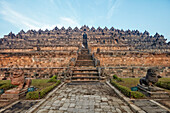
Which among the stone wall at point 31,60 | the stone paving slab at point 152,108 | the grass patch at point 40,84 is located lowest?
the stone paving slab at point 152,108

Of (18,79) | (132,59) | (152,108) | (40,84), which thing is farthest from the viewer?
(132,59)

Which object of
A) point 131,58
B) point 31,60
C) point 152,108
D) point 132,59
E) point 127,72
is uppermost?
point 131,58

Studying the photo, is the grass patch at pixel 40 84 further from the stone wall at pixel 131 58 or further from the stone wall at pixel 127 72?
the stone wall at pixel 131 58

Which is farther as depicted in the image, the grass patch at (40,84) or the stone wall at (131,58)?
the stone wall at (131,58)

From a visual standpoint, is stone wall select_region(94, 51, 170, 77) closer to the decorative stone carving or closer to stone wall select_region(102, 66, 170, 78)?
stone wall select_region(102, 66, 170, 78)

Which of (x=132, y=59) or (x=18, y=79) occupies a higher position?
(x=132, y=59)

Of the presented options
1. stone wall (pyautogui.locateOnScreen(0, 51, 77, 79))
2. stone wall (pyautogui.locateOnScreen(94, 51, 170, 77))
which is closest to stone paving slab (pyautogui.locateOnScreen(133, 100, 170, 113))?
stone wall (pyautogui.locateOnScreen(94, 51, 170, 77))

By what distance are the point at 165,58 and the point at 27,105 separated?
18.7 m

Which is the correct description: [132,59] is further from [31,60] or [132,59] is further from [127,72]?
[31,60]

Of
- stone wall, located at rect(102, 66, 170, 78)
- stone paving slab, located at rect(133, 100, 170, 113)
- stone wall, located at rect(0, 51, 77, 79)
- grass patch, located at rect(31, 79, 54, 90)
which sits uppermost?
stone wall, located at rect(0, 51, 77, 79)

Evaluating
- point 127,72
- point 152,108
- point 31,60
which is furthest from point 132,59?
point 31,60

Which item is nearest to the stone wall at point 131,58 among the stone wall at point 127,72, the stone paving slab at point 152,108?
the stone wall at point 127,72

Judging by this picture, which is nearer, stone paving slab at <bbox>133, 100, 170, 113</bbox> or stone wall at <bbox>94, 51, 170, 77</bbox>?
stone paving slab at <bbox>133, 100, 170, 113</bbox>

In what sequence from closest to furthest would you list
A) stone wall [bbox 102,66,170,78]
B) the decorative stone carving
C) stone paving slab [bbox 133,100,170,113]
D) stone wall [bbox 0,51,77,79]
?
stone paving slab [bbox 133,100,170,113] < the decorative stone carving < stone wall [bbox 102,66,170,78] < stone wall [bbox 0,51,77,79]
